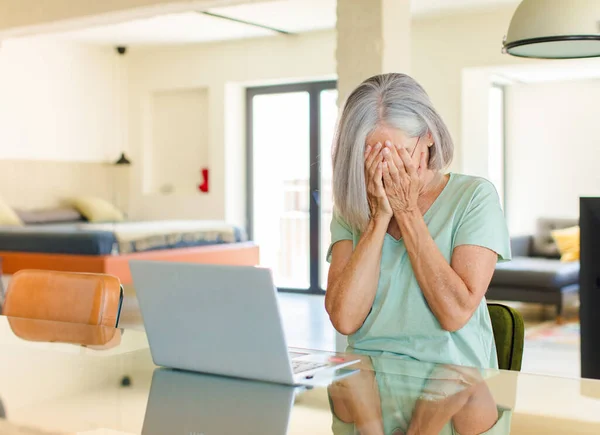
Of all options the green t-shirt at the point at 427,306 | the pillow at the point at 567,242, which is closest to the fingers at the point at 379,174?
the green t-shirt at the point at 427,306

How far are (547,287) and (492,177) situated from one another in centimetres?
223

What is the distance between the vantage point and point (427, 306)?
180 cm

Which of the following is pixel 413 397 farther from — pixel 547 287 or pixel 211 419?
pixel 547 287

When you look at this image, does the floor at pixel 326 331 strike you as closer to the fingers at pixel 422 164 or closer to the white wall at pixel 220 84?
the white wall at pixel 220 84

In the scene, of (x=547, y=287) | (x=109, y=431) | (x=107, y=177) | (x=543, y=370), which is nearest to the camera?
(x=109, y=431)

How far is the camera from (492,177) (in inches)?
338

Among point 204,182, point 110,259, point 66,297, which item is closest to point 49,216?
point 204,182

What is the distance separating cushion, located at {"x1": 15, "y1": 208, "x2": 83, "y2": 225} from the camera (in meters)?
8.09

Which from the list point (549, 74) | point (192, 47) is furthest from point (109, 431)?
point (192, 47)

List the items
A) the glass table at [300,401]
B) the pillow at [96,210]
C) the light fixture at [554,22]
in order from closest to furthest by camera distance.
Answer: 1. the glass table at [300,401]
2. the light fixture at [554,22]
3. the pillow at [96,210]

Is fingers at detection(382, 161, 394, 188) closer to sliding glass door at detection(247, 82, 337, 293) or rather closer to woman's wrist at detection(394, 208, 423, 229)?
woman's wrist at detection(394, 208, 423, 229)

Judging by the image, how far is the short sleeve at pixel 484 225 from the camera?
177cm

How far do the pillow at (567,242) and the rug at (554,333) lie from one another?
2.92ft

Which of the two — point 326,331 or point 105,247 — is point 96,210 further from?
point 326,331
